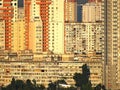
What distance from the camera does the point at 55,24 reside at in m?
91.5

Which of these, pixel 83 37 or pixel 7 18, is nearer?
pixel 7 18

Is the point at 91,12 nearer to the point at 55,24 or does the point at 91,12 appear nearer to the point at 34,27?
the point at 34,27

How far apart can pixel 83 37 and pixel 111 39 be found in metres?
14.6

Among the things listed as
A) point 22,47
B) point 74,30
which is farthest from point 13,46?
point 74,30

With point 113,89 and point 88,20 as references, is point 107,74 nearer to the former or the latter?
point 113,89

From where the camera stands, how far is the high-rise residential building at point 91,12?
346 feet

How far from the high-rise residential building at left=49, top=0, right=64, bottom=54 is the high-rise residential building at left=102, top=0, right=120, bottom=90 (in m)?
6.28

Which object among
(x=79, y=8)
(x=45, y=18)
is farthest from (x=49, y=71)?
(x=79, y=8)

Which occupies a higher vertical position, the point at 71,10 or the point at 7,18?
the point at 71,10

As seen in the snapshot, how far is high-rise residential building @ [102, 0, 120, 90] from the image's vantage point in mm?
83938

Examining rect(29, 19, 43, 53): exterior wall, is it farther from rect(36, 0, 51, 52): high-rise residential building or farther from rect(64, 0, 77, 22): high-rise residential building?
rect(64, 0, 77, 22): high-rise residential building

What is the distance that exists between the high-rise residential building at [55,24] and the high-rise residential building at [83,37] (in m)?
3.05

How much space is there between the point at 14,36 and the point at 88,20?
12588 millimetres

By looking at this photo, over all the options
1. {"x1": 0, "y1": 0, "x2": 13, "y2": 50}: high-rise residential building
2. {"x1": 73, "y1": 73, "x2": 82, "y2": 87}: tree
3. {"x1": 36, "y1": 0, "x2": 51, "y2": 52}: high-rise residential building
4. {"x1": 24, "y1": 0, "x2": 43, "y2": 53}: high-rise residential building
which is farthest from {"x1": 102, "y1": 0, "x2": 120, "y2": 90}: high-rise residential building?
{"x1": 0, "y1": 0, "x2": 13, "y2": 50}: high-rise residential building
